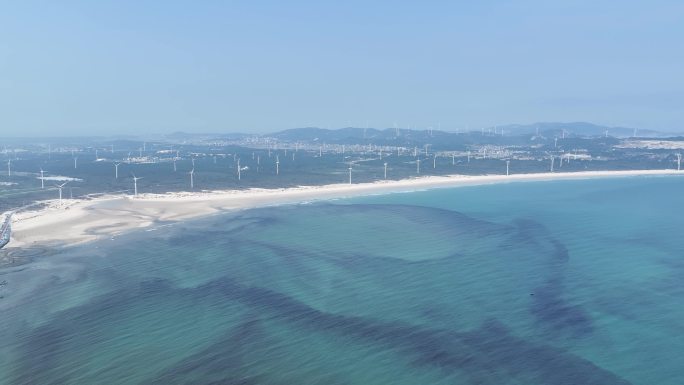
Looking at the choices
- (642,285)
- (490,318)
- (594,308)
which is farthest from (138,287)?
(642,285)

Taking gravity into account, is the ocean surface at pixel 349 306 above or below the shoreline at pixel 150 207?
below

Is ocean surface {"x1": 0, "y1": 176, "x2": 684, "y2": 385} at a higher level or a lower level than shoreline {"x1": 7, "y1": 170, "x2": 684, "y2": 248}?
lower

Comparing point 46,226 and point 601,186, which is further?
point 601,186

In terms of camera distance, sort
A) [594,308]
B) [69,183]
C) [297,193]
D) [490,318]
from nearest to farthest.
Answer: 1. [490,318]
2. [594,308]
3. [297,193]
4. [69,183]

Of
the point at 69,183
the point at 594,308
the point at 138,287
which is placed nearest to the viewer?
the point at 594,308

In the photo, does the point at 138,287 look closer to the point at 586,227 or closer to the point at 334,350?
the point at 334,350
